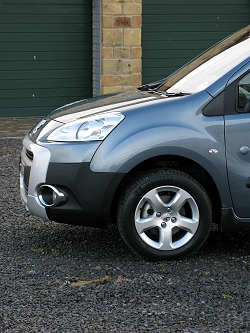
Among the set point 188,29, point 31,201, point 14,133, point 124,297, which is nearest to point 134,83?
point 188,29

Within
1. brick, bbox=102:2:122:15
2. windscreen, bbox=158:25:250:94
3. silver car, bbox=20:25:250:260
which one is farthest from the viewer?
brick, bbox=102:2:122:15

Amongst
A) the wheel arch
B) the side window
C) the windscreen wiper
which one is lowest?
the wheel arch

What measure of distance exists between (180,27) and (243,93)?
387 inches

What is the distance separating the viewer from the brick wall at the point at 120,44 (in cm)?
1405

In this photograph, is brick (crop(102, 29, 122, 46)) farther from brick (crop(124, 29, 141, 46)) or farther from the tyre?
the tyre

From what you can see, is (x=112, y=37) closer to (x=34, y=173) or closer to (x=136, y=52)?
(x=136, y=52)

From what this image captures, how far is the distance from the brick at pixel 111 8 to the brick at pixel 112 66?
87 cm

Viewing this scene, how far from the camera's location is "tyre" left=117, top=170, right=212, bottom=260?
537 centimetres

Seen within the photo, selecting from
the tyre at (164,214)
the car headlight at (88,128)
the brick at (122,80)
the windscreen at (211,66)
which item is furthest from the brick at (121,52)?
the tyre at (164,214)

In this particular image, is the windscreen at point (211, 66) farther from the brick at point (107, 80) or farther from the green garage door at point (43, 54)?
the green garage door at point (43, 54)

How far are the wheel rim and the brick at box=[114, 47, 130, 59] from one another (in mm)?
9054

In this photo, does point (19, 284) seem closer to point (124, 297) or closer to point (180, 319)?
point (124, 297)

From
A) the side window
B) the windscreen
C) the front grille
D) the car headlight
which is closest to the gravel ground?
the front grille

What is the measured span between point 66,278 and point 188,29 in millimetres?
10683
